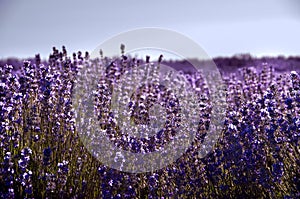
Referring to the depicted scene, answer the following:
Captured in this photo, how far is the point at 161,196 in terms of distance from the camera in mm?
3037

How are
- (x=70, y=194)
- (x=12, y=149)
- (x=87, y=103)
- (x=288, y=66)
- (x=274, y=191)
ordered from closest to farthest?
(x=274, y=191)
(x=70, y=194)
(x=12, y=149)
(x=87, y=103)
(x=288, y=66)

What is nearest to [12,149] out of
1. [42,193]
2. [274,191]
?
[42,193]

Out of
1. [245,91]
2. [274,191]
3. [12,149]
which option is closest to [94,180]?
[12,149]

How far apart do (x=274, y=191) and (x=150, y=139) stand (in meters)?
0.96

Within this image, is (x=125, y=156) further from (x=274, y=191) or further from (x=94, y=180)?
(x=274, y=191)

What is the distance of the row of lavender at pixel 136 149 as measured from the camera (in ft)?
8.84

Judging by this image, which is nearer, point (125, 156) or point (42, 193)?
point (42, 193)

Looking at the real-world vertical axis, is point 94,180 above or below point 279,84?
below

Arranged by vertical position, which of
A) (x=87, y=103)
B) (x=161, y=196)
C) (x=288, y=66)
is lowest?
(x=161, y=196)

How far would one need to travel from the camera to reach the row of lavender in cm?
270

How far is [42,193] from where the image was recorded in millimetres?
2846

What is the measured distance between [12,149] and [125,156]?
2.57 ft

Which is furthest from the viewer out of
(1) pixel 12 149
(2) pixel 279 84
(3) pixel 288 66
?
(3) pixel 288 66

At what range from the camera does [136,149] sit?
9.87 feet
